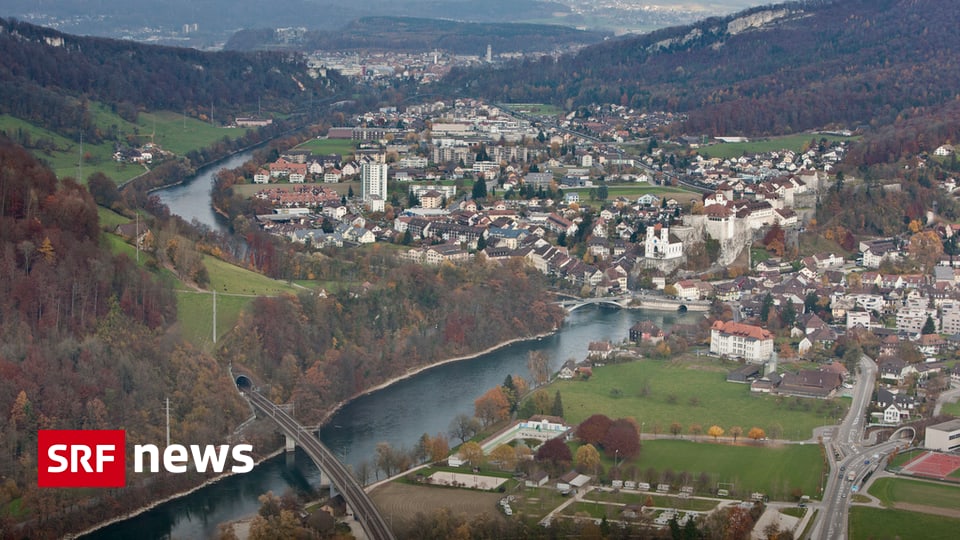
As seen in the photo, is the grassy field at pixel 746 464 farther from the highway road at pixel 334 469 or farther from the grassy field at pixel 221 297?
the grassy field at pixel 221 297

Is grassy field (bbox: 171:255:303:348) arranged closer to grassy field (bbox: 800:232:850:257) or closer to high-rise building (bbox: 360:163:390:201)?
grassy field (bbox: 800:232:850:257)

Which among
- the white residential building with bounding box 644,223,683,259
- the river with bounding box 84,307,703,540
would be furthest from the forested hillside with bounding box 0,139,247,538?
the white residential building with bounding box 644,223,683,259

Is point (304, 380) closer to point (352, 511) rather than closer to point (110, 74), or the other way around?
point (352, 511)

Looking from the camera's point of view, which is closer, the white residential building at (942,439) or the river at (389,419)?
the river at (389,419)

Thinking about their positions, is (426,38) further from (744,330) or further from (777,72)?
(744,330)

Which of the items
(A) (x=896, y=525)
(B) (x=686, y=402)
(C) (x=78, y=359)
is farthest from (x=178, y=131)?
(A) (x=896, y=525)

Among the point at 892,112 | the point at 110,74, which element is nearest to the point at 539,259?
the point at 892,112

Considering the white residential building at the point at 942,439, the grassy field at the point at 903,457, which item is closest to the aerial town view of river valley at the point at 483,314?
the white residential building at the point at 942,439
